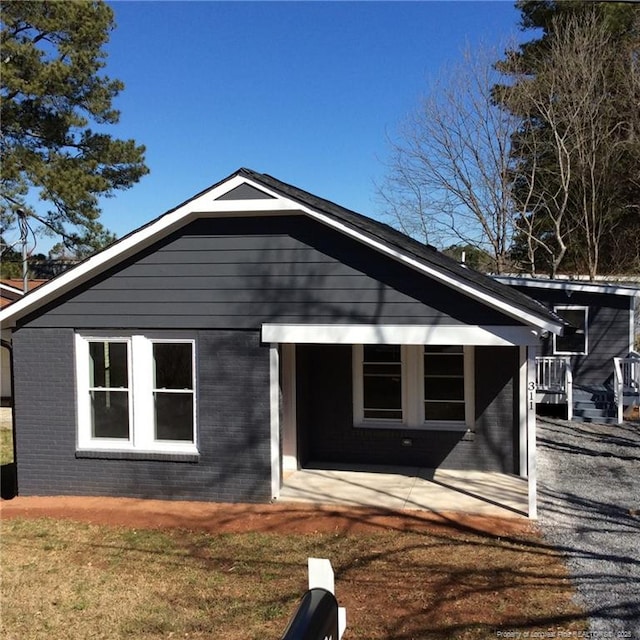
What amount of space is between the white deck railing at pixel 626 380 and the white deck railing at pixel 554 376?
1.03 m

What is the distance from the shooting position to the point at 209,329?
28.1 feet

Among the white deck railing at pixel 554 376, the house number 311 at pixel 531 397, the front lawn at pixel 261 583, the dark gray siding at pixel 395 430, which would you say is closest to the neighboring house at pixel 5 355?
the dark gray siding at pixel 395 430

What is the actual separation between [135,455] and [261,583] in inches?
139

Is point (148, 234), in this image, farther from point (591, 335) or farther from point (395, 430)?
point (591, 335)

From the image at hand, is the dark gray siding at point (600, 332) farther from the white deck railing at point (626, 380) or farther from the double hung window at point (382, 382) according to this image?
the double hung window at point (382, 382)

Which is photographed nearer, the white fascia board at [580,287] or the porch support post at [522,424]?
the porch support post at [522,424]

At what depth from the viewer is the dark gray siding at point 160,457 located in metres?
8.48

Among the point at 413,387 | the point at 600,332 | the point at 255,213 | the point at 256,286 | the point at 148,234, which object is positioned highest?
the point at 255,213

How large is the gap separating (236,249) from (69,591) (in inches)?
181

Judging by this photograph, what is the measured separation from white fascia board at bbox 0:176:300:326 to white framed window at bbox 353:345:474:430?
3.21 meters

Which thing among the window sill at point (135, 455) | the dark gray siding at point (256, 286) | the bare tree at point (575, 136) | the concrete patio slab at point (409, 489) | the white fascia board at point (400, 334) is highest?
the bare tree at point (575, 136)

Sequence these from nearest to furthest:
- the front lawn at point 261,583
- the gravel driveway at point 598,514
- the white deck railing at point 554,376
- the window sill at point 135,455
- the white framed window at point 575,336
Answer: the front lawn at point 261,583, the gravel driveway at point 598,514, the window sill at point 135,455, the white deck railing at point 554,376, the white framed window at point 575,336

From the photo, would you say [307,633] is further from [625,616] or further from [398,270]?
[398,270]

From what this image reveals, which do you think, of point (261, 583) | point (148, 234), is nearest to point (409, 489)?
point (261, 583)
